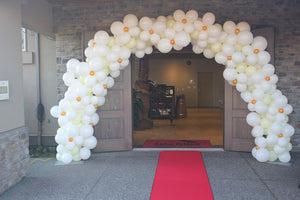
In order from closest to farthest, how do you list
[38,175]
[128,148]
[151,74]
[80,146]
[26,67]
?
1. [38,175]
2. [80,146]
3. [128,148]
4. [26,67]
5. [151,74]

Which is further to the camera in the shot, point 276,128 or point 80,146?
point 80,146

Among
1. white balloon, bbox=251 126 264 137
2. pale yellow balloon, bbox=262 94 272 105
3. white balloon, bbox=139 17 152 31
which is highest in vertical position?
white balloon, bbox=139 17 152 31

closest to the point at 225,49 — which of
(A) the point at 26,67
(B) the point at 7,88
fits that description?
(B) the point at 7,88

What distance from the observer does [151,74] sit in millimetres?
14641

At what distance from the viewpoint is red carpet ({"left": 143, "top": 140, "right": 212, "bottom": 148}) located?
602 centimetres

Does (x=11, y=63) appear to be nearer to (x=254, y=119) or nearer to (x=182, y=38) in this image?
(x=182, y=38)

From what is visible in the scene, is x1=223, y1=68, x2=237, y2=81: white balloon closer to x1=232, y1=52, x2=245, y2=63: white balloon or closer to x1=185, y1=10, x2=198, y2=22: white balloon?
x1=232, y1=52, x2=245, y2=63: white balloon

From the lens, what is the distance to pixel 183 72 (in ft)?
48.1

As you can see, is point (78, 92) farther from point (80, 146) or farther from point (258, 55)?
point (258, 55)

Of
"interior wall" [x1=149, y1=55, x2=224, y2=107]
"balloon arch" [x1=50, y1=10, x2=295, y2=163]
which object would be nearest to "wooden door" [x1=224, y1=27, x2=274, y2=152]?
"balloon arch" [x1=50, y1=10, x2=295, y2=163]

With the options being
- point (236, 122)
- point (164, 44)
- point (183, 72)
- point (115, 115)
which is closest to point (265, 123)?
point (236, 122)

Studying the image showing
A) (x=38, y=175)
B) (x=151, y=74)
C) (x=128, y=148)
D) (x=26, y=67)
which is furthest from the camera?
(x=151, y=74)

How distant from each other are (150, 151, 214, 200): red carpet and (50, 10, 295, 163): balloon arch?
1129 millimetres

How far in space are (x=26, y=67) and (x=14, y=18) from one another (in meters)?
2.84
